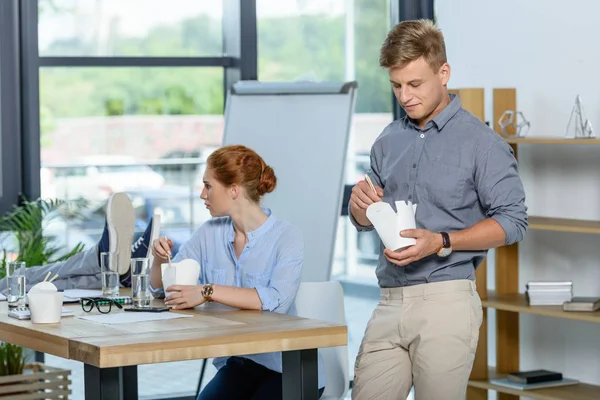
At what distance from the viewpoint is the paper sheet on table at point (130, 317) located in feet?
9.22

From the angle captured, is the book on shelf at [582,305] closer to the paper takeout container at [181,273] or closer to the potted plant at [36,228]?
the paper takeout container at [181,273]

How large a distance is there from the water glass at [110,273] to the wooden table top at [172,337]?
377 mm

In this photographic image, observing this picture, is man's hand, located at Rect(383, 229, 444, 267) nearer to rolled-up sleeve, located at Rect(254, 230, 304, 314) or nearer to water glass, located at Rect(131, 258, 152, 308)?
rolled-up sleeve, located at Rect(254, 230, 304, 314)

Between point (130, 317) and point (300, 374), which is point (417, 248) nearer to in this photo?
point (300, 374)

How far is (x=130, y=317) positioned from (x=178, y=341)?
0.42m

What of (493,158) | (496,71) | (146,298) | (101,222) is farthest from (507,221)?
(101,222)

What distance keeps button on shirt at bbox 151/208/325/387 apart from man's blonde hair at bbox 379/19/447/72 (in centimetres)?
74

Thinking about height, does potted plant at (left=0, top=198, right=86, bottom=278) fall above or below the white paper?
below

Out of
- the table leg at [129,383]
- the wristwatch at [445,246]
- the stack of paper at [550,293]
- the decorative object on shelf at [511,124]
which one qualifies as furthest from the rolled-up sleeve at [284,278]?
the decorative object on shelf at [511,124]

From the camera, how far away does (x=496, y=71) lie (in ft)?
15.4

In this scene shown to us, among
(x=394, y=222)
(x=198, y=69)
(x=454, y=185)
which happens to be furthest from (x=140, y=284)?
(x=198, y=69)

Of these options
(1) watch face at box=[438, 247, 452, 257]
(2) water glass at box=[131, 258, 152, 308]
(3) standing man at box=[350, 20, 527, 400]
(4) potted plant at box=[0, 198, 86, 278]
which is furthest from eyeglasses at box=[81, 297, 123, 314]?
(4) potted plant at box=[0, 198, 86, 278]

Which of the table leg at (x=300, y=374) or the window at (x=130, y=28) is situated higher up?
the window at (x=130, y=28)

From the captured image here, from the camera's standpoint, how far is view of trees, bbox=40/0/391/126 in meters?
5.03
